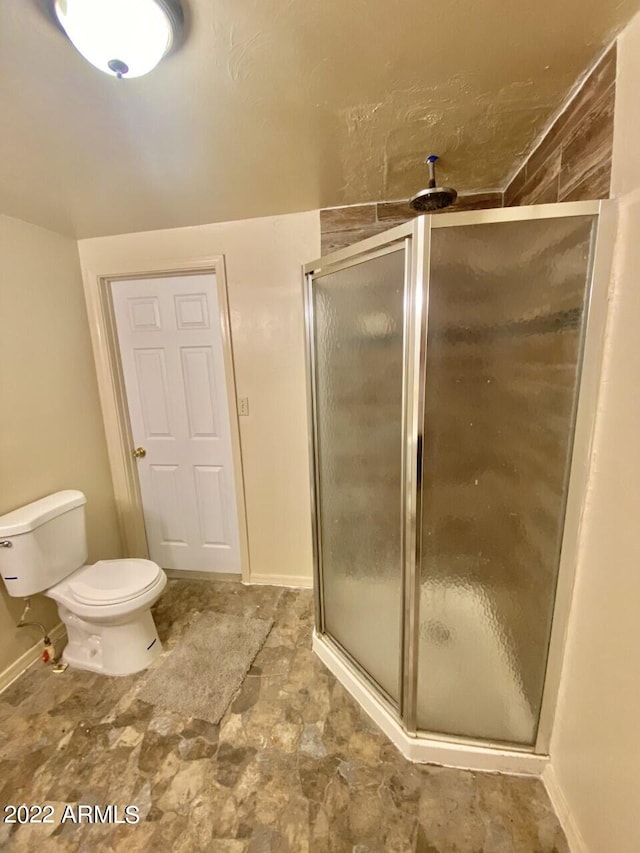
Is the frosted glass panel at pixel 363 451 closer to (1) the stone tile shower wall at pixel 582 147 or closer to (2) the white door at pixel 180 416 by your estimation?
(1) the stone tile shower wall at pixel 582 147

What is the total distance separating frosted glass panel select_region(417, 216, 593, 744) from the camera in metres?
0.95

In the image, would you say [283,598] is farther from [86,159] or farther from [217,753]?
[86,159]

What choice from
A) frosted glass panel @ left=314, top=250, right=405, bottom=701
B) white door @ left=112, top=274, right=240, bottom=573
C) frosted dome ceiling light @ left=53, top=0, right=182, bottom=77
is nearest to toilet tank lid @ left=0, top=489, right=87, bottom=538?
white door @ left=112, top=274, right=240, bottom=573

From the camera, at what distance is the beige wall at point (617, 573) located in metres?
0.81

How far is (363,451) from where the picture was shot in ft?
4.34

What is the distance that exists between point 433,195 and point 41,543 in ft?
7.23

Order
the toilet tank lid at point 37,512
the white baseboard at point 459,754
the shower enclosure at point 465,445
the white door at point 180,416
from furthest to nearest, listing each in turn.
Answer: the white door at point 180,416, the toilet tank lid at point 37,512, the white baseboard at point 459,754, the shower enclosure at point 465,445

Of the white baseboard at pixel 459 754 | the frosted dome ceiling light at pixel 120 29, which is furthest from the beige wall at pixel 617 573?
the frosted dome ceiling light at pixel 120 29

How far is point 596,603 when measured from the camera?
3.16 feet

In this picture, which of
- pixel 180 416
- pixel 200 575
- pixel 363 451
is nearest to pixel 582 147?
pixel 363 451

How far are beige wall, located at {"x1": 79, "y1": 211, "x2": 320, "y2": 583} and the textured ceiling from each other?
301mm

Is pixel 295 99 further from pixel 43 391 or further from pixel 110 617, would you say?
pixel 110 617

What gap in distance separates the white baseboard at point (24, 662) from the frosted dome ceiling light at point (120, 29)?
2287 millimetres

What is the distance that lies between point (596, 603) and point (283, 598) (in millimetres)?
1607
